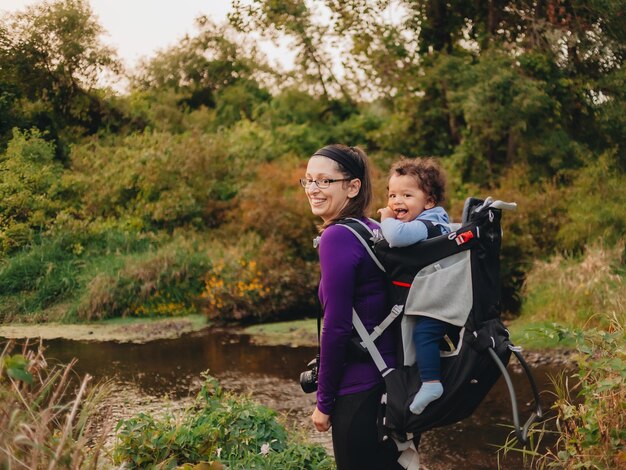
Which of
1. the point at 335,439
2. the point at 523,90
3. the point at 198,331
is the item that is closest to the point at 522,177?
the point at 523,90

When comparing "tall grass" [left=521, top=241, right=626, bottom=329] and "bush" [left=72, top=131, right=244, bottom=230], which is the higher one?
"bush" [left=72, top=131, right=244, bottom=230]

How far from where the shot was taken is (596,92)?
11.3 meters

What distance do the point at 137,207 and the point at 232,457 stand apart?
7274mm

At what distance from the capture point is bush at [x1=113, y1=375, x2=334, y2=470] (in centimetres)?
344

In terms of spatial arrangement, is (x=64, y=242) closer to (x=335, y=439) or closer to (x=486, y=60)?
(x=335, y=439)

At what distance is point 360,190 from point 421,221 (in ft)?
0.83

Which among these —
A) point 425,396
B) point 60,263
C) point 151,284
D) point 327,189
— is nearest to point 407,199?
point 327,189

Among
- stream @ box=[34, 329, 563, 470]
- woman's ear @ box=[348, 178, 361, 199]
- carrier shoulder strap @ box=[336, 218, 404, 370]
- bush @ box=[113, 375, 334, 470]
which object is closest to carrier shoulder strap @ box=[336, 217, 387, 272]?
carrier shoulder strap @ box=[336, 218, 404, 370]

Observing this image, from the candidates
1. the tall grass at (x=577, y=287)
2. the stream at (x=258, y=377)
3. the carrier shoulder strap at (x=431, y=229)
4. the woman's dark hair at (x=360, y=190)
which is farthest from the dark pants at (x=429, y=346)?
the tall grass at (x=577, y=287)

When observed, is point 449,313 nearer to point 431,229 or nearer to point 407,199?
point 431,229

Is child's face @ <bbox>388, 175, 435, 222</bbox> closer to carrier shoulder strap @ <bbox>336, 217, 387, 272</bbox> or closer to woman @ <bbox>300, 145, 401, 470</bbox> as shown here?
woman @ <bbox>300, 145, 401, 470</bbox>

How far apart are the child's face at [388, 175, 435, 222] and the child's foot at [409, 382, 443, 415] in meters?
0.77

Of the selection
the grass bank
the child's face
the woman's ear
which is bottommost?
the grass bank

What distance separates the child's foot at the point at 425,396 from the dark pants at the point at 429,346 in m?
0.03
